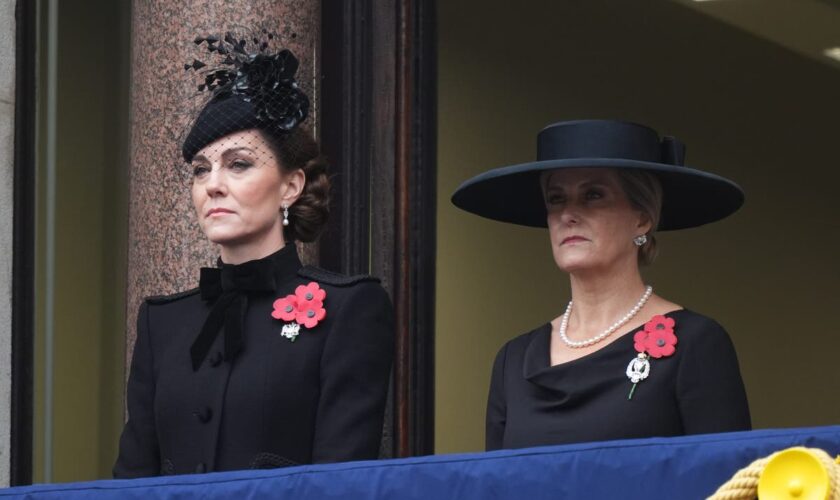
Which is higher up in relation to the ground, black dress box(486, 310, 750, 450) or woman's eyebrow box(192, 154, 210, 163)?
woman's eyebrow box(192, 154, 210, 163)

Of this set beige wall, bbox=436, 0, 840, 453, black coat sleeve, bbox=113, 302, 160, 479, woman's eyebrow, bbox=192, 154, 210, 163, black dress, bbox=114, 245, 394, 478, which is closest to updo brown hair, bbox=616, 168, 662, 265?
black dress, bbox=114, 245, 394, 478

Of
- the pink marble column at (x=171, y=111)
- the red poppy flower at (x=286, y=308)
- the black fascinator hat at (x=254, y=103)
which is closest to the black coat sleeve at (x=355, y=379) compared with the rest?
the red poppy flower at (x=286, y=308)

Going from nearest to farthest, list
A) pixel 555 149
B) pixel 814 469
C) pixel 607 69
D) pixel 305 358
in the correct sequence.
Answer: pixel 814 469 < pixel 305 358 < pixel 555 149 < pixel 607 69

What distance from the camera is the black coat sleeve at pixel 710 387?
4129 mm

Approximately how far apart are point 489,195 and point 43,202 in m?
2.69

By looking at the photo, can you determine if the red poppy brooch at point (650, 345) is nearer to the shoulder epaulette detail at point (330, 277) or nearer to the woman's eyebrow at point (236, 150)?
the shoulder epaulette detail at point (330, 277)

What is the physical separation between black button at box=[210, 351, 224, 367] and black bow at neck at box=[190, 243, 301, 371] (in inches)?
0.7

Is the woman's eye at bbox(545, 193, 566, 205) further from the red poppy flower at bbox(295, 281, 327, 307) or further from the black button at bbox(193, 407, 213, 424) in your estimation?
the black button at bbox(193, 407, 213, 424)

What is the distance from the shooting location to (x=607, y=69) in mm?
8836

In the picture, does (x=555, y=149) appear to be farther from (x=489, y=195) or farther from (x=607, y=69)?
(x=607, y=69)

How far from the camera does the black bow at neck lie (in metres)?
4.41

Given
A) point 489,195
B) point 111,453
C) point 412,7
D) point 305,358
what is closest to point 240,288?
point 305,358

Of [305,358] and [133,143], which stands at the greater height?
[133,143]

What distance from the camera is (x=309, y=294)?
4375mm
